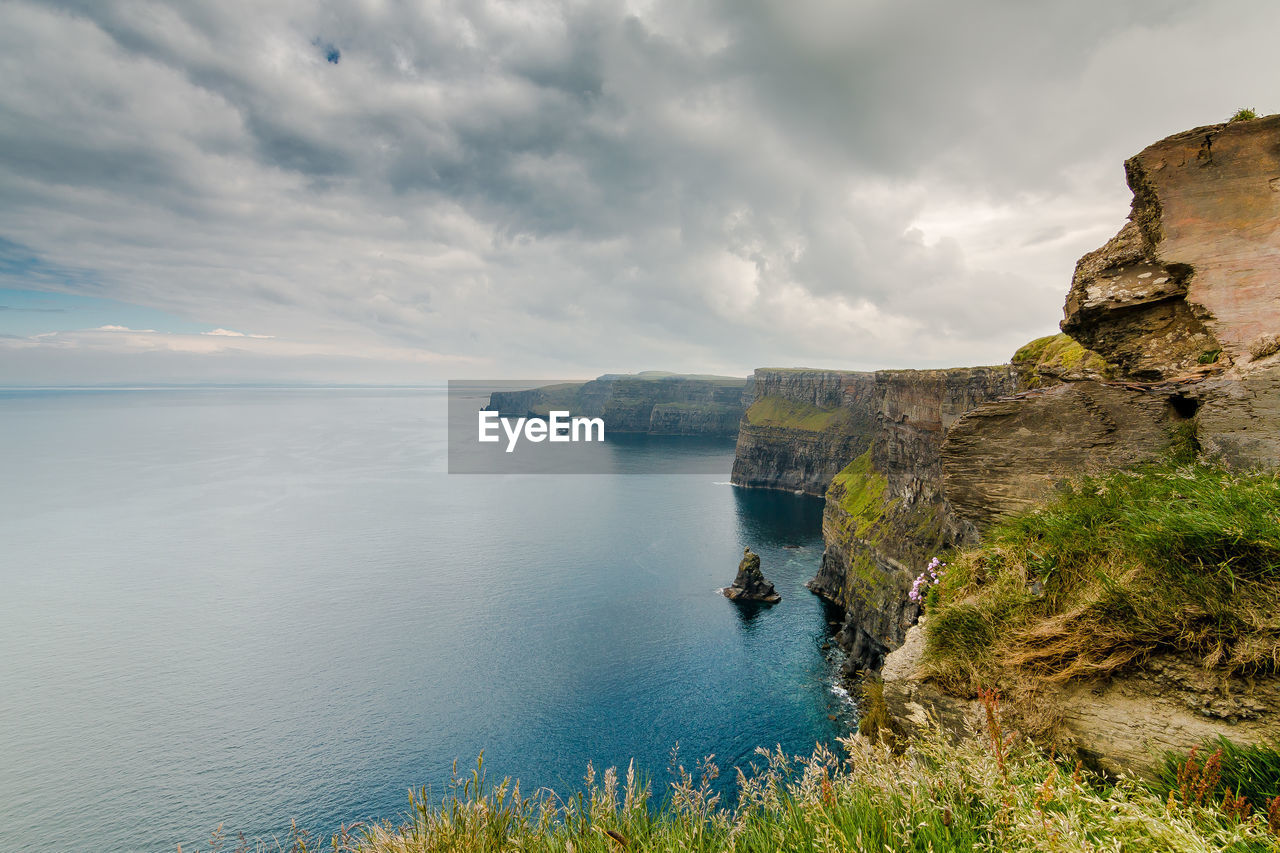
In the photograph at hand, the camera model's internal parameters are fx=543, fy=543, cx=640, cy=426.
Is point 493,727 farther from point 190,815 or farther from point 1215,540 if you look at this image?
point 1215,540

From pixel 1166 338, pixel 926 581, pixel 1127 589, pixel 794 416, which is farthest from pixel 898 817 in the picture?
pixel 794 416

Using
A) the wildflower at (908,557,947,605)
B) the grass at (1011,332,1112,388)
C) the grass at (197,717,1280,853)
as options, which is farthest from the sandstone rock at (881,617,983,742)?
the grass at (1011,332,1112,388)

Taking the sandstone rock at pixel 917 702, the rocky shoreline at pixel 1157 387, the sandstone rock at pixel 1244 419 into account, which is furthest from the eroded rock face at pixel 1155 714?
the sandstone rock at pixel 1244 419

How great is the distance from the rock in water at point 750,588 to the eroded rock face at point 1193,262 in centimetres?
5767

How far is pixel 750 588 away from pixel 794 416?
317 ft

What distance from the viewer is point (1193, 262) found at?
8.96m

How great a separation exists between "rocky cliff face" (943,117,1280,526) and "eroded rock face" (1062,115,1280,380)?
0.06 ft

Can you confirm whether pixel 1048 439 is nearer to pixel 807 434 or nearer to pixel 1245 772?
pixel 1245 772

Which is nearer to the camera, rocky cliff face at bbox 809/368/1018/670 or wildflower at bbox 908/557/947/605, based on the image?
wildflower at bbox 908/557/947/605

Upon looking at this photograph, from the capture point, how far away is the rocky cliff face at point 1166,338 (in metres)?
7.85

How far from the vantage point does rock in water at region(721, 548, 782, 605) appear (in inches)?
2539

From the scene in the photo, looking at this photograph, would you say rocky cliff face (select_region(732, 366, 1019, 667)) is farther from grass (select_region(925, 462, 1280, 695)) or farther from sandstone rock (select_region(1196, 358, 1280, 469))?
grass (select_region(925, 462, 1280, 695))

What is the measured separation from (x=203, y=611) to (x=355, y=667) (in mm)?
27467

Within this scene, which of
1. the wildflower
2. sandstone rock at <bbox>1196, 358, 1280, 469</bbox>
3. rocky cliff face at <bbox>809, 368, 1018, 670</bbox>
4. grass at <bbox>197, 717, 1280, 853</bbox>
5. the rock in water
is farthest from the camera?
the rock in water
